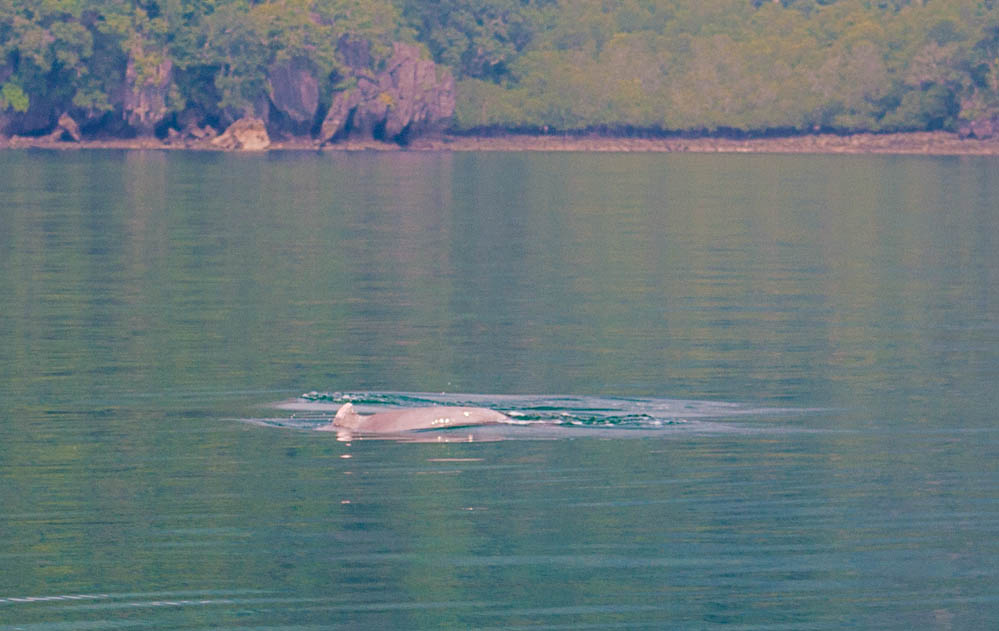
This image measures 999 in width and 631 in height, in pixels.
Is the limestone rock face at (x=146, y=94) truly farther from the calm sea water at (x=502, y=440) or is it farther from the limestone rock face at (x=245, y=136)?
the calm sea water at (x=502, y=440)

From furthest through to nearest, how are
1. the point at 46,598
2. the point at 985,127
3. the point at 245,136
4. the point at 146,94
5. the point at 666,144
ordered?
the point at 666,144, the point at 985,127, the point at 245,136, the point at 146,94, the point at 46,598

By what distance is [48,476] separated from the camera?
1593cm

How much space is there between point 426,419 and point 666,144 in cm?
14756

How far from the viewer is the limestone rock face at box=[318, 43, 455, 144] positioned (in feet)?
459

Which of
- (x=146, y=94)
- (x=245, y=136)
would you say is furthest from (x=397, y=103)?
(x=146, y=94)

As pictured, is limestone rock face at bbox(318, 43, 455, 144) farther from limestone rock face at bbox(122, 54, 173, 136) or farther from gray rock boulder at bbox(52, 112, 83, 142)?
gray rock boulder at bbox(52, 112, 83, 142)

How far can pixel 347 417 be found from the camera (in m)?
18.3

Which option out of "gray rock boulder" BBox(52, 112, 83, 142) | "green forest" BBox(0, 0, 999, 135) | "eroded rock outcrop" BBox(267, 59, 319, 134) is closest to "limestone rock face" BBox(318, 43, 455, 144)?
"green forest" BBox(0, 0, 999, 135)

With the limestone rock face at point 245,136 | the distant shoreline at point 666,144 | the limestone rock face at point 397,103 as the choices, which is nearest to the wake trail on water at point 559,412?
the limestone rock face at point 245,136

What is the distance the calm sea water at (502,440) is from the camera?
12562 mm

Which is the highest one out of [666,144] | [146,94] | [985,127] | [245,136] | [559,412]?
[559,412]

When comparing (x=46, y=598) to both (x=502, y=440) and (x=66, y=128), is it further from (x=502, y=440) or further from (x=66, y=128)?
(x=66, y=128)

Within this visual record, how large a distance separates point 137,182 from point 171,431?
57.7 meters

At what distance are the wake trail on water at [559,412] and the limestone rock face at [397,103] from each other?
120 metres
